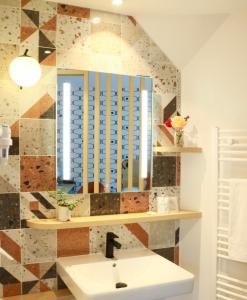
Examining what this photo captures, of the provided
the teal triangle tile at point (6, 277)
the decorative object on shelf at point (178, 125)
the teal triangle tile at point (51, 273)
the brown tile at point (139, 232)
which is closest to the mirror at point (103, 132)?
the decorative object on shelf at point (178, 125)

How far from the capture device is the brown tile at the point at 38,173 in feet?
6.94

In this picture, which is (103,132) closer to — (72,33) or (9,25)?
(72,33)

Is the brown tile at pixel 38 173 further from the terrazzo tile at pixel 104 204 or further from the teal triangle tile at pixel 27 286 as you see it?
the teal triangle tile at pixel 27 286

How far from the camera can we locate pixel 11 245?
2.08 metres

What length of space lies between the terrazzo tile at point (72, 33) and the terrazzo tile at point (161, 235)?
4.37 ft

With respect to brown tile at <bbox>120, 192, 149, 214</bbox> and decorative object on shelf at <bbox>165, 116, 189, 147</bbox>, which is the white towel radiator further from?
brown tile at <bbox>120, 192, 149, 214</bbox>

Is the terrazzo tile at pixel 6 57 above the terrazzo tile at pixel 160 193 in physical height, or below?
above

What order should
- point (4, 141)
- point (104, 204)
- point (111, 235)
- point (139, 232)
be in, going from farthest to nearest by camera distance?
point (139, 232) → point (104, 204) → point (111, 235) → point (4, 141)

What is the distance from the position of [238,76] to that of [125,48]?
77cm

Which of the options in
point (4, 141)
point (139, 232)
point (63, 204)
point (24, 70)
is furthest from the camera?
point (139, 232)

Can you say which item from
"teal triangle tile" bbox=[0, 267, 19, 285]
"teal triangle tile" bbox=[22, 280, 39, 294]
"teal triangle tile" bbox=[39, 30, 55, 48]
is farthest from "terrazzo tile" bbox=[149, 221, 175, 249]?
"teal triangle tile" bbox=[39, 30, 55, 48]

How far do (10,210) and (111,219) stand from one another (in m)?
0.62

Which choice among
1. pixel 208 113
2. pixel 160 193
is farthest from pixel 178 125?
pixel 160 193

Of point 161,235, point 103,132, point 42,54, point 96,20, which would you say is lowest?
point 161,235
